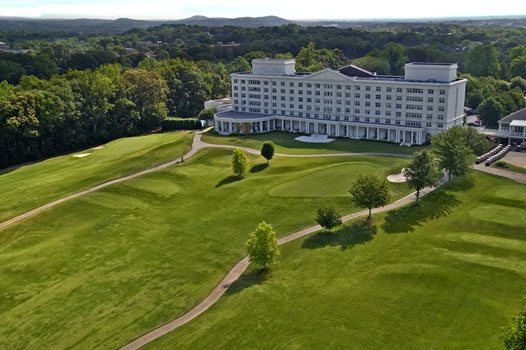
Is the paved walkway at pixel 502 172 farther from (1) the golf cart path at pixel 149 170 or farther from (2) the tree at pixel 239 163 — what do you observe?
(2) the tree at pixel 239 163

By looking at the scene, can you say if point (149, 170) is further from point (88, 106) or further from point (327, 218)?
point (88, 106)

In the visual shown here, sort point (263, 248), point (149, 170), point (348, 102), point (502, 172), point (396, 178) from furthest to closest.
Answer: point (348, 102), point (149, 170), point (502, 172), point (396, 178), point (263, 248)

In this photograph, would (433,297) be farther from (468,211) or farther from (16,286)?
(16,286)

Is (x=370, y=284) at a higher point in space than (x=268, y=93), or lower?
lower

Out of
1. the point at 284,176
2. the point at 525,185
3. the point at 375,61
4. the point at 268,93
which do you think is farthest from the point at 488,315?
the point at 375,61

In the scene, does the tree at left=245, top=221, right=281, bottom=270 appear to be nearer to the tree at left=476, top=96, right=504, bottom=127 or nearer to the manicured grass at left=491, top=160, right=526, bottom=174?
the manicured grass at left=491, top=160, right=526, bottom=174

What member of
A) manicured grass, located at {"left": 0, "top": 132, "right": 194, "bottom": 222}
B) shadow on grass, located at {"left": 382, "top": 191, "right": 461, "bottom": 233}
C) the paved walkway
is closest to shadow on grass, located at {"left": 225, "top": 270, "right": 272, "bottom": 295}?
shadow on grass, located at {"left": 382, "top": 191, "right": 461, "bottom": 233}

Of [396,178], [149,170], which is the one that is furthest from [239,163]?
[396,178]
